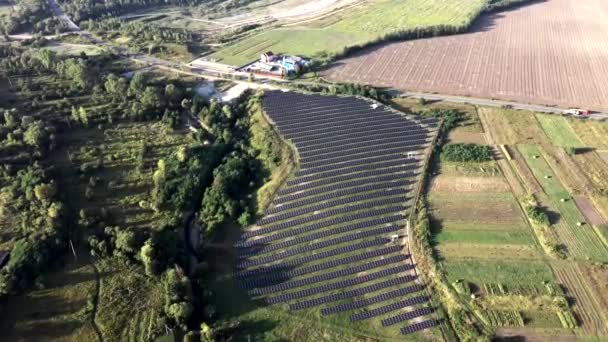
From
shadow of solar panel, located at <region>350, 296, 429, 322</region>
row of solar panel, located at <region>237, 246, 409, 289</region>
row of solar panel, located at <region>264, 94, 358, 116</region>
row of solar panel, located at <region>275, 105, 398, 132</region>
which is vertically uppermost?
row of solar panel, located at <region>264, 94, 358, 116</region>

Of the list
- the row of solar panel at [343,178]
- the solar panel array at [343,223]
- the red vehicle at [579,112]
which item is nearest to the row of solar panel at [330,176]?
the solar panel array at [343,223]

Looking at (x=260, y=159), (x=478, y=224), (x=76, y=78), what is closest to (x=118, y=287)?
(x=260, y=159)

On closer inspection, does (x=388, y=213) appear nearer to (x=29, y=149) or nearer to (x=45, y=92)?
(x=29, y=149)

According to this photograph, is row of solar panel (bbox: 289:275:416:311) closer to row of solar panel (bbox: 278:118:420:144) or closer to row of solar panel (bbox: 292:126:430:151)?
row of solar panel (bbox: 292:126:430:151)

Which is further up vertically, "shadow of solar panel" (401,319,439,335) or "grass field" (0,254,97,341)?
"grass field" (0,254,97,341)

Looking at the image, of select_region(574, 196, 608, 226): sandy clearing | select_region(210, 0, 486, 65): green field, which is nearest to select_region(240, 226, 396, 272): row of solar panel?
select_region(574, 196, 608, 226): sandy clearing

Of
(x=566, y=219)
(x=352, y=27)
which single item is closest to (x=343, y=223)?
(x=566, y=219)

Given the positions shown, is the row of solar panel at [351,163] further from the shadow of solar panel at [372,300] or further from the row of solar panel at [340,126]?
the shadow of solar panel at [372,300]
